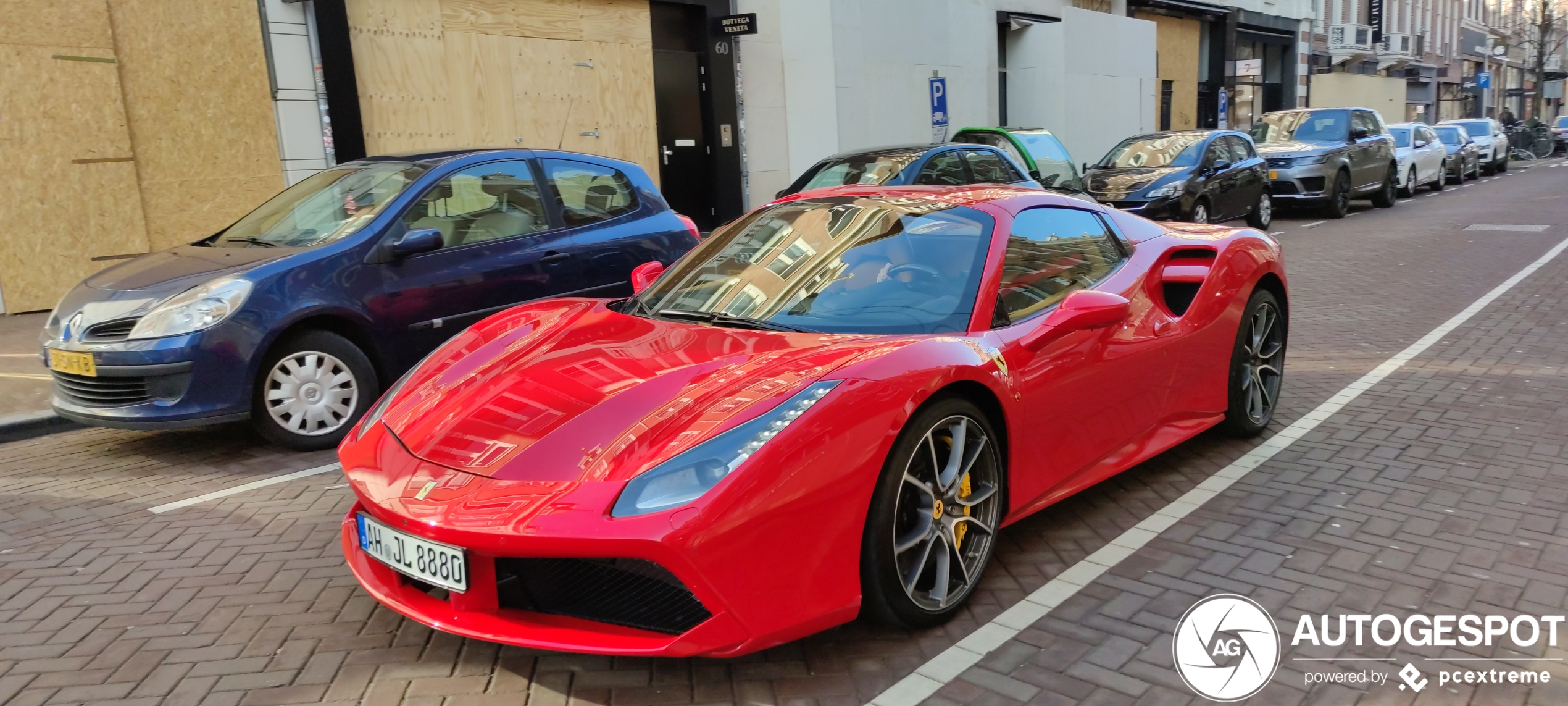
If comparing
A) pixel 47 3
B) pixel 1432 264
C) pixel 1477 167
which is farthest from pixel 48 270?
pixel 1477 167

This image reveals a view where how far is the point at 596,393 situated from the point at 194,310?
10.3 feet

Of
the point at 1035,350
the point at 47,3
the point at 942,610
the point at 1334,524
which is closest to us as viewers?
the point at 942,610

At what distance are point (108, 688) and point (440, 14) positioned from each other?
11031 mm

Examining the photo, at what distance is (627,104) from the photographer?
49.5ft

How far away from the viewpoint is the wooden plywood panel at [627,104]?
14.7 metres

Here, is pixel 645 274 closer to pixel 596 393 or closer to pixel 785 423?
pixel 596 393

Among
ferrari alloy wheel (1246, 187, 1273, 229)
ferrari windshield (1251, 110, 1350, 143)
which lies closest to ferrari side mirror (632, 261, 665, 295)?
ferrari alloy wheel (1246, 187, 1273, 229)

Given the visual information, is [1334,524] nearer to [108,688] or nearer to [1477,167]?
[108,688]

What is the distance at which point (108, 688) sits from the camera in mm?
3062

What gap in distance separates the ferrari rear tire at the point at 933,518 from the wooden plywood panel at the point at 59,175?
9441 mm

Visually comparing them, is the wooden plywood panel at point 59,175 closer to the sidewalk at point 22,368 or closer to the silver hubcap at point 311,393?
the sidewalk at point 22,368

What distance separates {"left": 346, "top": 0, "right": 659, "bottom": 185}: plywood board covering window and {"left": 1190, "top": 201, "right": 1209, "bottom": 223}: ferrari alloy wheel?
7.30 m

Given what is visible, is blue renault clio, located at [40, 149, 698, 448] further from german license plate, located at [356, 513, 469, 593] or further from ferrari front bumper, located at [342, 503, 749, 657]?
ferrari front bumper, located at [342, 503, 749, 657]

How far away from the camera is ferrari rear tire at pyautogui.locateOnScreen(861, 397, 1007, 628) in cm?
304
